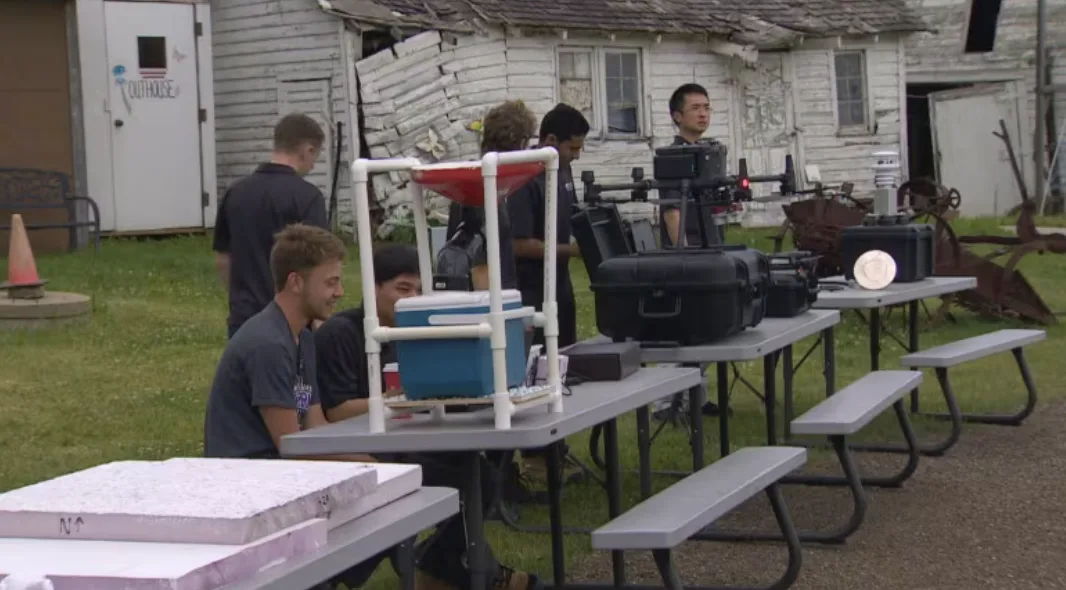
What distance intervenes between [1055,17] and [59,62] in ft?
53.3

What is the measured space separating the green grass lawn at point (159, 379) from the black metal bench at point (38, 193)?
1027 mm

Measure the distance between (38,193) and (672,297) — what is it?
1249 cm

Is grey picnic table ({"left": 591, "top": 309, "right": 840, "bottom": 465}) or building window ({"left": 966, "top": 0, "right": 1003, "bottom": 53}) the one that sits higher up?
building window ({"left": 966, "top": 0, "right": 1003, "bottom": 53})

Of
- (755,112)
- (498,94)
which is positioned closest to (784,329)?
(498,94)

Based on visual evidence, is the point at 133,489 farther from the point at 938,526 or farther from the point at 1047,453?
the point at 1047,453

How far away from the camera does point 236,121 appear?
21688 millimetres

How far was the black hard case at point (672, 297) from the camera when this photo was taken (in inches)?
241

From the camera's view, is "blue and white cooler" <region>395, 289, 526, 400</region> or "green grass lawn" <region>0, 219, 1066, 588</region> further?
"green grass lawn" <region>0, 219, 1066, 588</region>

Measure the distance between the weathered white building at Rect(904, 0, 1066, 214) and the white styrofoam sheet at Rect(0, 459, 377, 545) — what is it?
80.0 ft

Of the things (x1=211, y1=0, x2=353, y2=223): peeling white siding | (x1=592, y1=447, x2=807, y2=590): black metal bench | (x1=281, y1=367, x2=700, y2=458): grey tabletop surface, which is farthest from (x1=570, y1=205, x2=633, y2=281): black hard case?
(x1=211, y1=0, x2=353, y2=223): peeling white siding

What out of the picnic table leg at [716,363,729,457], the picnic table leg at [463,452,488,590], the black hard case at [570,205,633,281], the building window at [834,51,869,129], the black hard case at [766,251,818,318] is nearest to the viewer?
the picnic table leg at [463,452,488,590]

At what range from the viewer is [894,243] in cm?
871

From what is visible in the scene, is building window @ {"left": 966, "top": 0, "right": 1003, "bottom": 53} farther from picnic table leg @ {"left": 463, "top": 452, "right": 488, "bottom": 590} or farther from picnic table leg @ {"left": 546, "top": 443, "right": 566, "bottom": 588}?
picnic table leg @ {"left": 463, "top": 452, "right": 488, "bottom": 590}

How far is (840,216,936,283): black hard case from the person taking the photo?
864 centimetres
